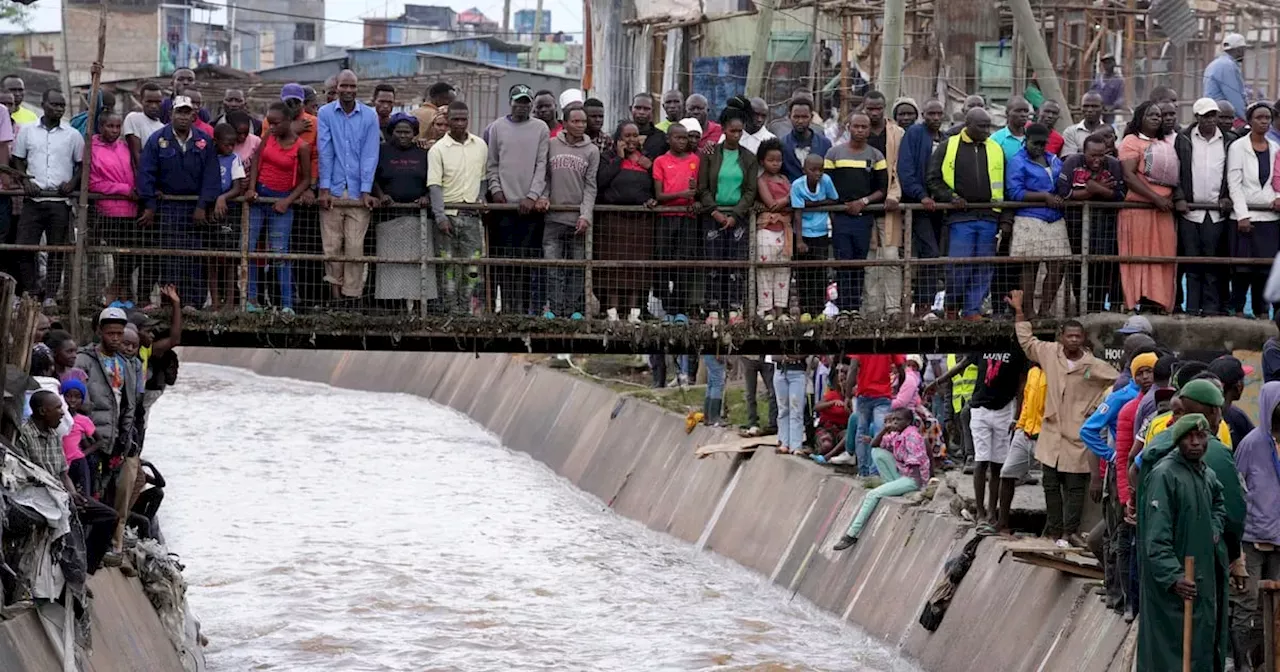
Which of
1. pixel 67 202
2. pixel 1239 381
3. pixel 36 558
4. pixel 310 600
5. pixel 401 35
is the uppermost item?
pixel 401 35

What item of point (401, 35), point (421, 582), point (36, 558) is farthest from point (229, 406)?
point (401, 35)

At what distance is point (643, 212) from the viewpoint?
17.3 metres

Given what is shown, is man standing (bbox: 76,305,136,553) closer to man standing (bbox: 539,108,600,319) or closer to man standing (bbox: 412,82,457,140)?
man standing (bbox: 539,108,600,319)

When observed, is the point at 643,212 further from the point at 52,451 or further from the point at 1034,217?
the point at 52,451

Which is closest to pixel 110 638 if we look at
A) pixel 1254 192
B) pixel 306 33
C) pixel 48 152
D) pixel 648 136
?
pixel 48 152

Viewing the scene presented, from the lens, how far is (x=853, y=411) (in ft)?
68.1

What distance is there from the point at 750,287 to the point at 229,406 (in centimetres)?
2898

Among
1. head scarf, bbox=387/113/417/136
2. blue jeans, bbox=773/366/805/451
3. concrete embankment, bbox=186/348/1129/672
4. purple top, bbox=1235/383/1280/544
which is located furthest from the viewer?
blue jeans, bbox=773/366/805/451

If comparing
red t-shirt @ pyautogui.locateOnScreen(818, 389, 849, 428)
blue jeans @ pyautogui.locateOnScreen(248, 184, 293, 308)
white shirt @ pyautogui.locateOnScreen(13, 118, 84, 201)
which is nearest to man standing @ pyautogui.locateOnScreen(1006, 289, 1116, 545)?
red t-shirt @ pyautogui.locateOnScreen(818, 389, 849, 428)

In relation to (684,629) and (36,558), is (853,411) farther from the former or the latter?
(36,558)

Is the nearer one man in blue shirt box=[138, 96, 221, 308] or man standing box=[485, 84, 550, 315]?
man in blue shirt box=[138, 96, 221, 308]

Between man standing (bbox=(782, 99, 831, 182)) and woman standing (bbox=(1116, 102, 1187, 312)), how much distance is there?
2.60 meters

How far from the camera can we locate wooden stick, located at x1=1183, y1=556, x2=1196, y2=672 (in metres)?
11.5

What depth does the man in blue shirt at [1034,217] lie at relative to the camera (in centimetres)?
1747
